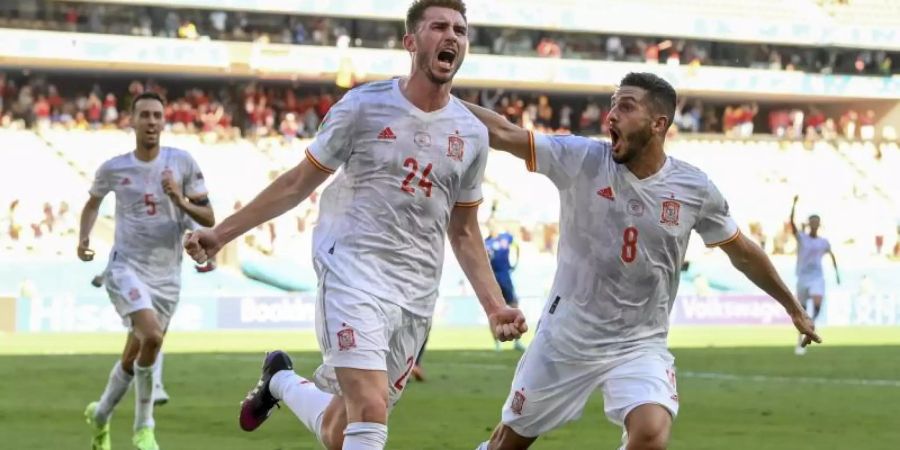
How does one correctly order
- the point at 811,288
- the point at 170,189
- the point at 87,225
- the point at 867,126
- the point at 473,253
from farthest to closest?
the point at 867,126, the point at 811,288, the point at 87,225, the point at 170,189, the point at 473,253

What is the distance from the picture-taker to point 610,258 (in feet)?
27.9

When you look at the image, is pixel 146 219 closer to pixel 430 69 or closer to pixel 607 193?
pixel 607 193

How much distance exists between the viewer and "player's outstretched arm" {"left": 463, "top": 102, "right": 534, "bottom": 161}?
837cm

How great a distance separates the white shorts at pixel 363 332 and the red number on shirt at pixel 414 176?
21.2 inches

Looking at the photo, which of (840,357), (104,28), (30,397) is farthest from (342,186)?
(104,28)

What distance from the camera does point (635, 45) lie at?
217ft

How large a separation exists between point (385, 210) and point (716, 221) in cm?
202

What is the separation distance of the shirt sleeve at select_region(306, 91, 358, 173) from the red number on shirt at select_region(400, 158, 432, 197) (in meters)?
0.30

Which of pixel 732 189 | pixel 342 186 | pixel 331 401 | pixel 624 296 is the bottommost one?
pixel 732 189

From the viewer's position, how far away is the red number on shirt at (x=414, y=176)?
7.79m

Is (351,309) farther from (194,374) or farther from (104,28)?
(104,28)

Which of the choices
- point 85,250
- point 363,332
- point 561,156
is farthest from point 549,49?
point 363,332

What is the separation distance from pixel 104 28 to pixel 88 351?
29636 mm

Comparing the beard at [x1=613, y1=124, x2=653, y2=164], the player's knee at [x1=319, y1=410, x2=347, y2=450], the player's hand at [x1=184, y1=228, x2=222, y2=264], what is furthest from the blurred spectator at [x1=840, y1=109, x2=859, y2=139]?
the player's hand at [x1=184, y1=228, x2=222, y2=264]
